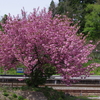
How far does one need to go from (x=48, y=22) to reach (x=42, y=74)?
3.64 m

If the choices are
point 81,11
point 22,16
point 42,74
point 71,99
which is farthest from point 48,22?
point 81,11

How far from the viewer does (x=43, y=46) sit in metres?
11.0

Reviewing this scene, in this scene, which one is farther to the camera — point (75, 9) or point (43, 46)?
point (75, 9)

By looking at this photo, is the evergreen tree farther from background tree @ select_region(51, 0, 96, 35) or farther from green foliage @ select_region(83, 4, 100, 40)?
green foliage @ select_region(83, 4, 100, 40)

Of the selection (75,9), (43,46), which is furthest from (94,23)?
(43,46)

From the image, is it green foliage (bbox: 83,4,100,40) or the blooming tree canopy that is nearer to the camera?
the blooming tree canopy

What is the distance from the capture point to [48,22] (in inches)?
450

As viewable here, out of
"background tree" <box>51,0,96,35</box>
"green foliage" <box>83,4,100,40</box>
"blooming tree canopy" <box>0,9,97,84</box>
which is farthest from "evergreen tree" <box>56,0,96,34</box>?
"blooming tree canopy" <box>0,9,97,84</box>

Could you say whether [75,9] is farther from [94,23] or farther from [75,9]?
[94,23]

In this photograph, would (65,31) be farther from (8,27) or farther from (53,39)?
(8,27)

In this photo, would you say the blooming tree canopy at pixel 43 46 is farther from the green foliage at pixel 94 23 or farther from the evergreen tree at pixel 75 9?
the evergreen tree at pixel 75 9

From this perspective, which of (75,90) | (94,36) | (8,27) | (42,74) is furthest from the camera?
(94,36)

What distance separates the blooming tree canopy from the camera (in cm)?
1077

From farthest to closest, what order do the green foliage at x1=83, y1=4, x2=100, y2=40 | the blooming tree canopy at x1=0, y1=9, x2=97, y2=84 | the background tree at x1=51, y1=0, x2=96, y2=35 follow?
the background tree at x1=51, y1=0, x2=96, y2=35
the green foliage at x1=83, y1=4, x2=100, y2=40
the blooming tree canopy at x1=0, y1=9, x2=97, y2=84
